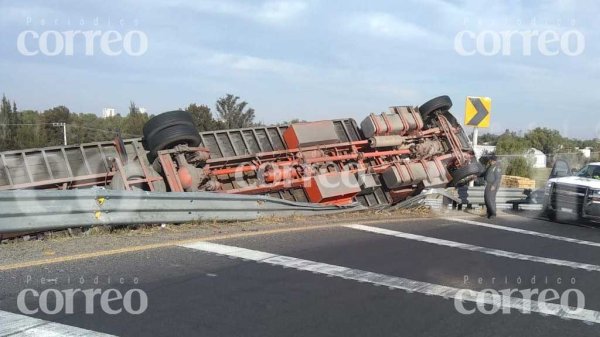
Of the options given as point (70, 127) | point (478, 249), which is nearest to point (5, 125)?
point (70, 127)

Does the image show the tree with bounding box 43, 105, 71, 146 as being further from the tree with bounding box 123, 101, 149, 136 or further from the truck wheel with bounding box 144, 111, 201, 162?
the truck wheel with bounding box 144, 111, 201, 162

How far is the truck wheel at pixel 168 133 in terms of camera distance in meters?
11.1

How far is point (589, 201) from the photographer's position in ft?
44.2

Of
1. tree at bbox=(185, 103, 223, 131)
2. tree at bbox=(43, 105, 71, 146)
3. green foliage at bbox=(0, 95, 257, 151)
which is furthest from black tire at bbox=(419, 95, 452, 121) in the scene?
tree at bbox=(43, 105, 71, 146)

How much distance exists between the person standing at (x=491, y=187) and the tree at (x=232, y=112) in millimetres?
26327

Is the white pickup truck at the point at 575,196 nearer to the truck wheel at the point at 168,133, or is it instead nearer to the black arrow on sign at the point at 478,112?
the black arrow on sign at the point at 478,112

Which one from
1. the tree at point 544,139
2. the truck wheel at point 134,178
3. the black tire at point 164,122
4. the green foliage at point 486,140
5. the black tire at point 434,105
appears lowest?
the tree at point 544,139

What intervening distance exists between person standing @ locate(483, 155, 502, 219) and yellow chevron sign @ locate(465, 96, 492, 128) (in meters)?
2.33

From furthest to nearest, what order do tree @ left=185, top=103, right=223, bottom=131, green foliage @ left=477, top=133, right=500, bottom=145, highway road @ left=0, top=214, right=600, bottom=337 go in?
1. green foliage @ left=477, top=133, right=500, bottom=145
2. tree @ left=185, top=103, right=223, bottom=131
3. highway road @ left=0, top=214, right=600, bottom=337

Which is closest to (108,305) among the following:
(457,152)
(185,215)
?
(185,215)

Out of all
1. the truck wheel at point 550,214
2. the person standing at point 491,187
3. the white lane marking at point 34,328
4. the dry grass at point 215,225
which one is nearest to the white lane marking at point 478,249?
the dry grass at point 215,225

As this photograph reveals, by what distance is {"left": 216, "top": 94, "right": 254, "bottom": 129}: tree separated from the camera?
39844 millimetres

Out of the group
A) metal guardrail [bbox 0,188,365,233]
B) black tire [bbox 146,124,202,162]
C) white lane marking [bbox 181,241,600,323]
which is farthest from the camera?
black tire [bbox 146,124,202,162]

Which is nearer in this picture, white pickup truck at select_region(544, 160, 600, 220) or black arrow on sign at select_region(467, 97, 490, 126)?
white pickup truck at select_region(544, 160, 600, 220)
